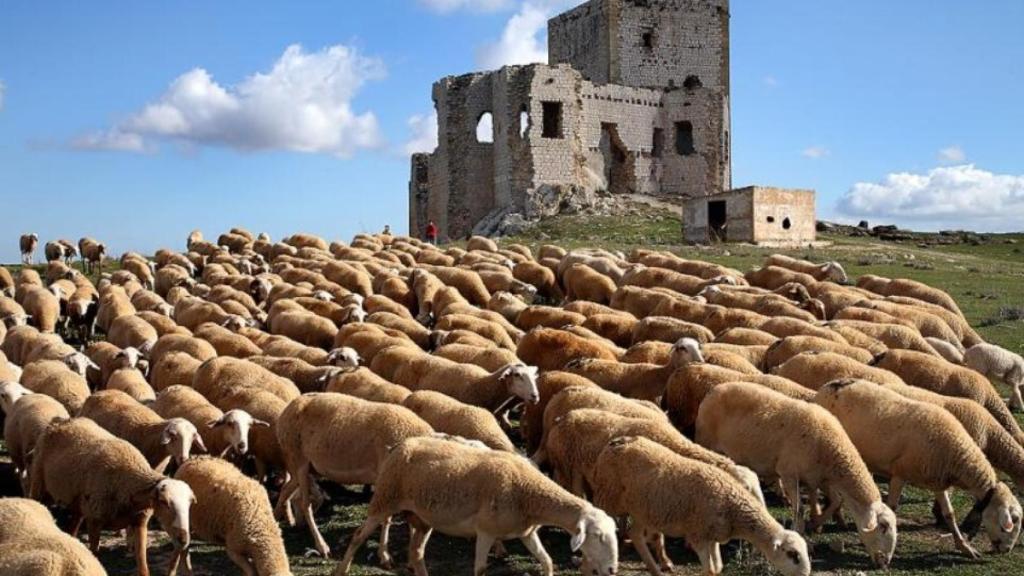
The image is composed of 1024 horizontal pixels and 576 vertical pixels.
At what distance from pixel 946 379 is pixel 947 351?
10.5 feet

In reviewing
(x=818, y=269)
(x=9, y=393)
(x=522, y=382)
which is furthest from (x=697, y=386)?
(x=818, y=269)

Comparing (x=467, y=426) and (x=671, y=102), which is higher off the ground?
(x=671, y=102)

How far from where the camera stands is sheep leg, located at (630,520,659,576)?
9.12 meters

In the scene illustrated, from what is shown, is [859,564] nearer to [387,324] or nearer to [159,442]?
[159,442]

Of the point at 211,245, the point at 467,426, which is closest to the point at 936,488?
the point at 467,426

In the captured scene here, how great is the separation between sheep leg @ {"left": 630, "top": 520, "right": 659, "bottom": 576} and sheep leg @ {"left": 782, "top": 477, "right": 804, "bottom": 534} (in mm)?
1423

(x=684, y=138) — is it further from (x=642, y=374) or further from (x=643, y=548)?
(x=643, y=548)

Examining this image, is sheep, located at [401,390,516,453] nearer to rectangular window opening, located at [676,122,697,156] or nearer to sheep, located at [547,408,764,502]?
sheep, located at [547,408,764,502]

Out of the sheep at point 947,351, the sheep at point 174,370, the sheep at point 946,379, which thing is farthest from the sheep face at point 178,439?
the sheep at point 947,351

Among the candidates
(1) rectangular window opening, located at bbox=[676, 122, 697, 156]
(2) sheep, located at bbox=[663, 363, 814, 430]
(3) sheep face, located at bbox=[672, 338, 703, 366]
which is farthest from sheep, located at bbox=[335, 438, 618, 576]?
(1) rectangular window opening, located at bbox=[676, 122, 697, 156]

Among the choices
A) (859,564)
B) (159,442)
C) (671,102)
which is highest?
(671,102)

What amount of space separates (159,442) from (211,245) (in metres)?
22.8

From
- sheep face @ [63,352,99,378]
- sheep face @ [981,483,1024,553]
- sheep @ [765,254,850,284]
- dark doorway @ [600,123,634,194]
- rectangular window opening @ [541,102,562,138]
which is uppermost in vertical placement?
rectangular window opening @ [541,102,562,138]

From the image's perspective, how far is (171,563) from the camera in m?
9.02
